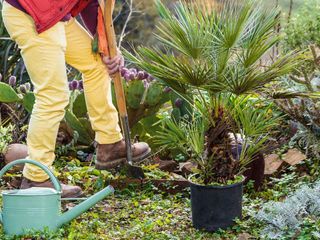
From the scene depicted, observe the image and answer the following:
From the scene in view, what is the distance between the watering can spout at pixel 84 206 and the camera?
4277 millimetres

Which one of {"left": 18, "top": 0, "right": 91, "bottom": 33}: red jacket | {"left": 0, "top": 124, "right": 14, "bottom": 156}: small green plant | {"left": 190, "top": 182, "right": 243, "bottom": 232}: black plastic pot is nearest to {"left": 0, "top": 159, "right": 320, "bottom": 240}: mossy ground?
{"left": 190, "top": 182, "right": 243, "bottom": 232}: black plastic pot

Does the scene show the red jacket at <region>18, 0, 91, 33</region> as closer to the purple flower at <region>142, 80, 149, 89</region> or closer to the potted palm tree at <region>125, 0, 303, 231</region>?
the potted palm tree at <region>125, 0, 303, 231</region>

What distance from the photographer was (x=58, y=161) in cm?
612

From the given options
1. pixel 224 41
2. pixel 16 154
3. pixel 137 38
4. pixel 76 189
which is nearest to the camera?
pixel 224 41

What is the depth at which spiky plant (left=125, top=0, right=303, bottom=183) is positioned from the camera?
4363mm

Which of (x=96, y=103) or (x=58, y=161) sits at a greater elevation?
(x=96, y=103)

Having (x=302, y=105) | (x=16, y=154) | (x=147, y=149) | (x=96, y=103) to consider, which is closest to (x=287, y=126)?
(x=302, y=105)

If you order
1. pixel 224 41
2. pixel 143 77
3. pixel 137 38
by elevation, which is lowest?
pixel 137 38

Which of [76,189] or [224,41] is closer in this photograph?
[224,41]

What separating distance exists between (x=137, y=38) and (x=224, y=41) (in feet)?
34.2

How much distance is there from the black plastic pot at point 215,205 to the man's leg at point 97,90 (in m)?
0.91

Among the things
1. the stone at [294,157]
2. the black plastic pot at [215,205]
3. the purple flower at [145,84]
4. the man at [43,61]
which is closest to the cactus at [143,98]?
the purple flower at [145,84]

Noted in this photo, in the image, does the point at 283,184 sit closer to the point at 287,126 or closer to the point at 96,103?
the point at 287,126

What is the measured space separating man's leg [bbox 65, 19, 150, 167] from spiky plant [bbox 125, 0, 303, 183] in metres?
0.61
